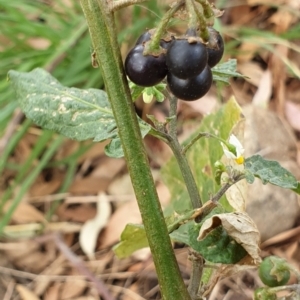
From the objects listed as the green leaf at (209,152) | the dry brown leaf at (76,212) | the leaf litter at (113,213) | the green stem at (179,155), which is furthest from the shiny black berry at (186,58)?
the dry brown leaf at (76,212)

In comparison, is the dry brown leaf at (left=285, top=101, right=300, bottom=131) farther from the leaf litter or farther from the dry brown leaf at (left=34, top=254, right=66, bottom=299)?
the dry brown leaf at (left=34, top=254, right=66, bottom=299)

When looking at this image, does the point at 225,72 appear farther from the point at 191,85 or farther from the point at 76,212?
the point at 76,212

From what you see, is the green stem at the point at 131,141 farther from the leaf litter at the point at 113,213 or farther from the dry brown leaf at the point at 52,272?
the dry brown leaf at the point at 52,272

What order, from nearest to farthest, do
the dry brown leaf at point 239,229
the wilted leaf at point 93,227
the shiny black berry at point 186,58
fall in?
the shiny black berry at point 186,58 < the dry brown leaf at point 239,229 < the wilted leaf at point 93,227

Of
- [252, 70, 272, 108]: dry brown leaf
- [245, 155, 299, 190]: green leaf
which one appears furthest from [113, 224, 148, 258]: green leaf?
[252, 70, 272, 108]: dry brown leaf

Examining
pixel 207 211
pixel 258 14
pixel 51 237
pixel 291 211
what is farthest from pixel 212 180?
pixel 258 14

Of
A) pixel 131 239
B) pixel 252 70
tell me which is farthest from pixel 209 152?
pixel 252 70
